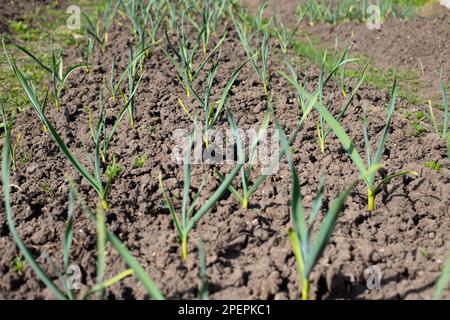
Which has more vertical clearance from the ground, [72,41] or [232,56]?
[72,41]

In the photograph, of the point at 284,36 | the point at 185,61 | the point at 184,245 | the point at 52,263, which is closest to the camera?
the point at 52,263

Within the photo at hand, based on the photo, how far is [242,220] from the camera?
2.31 m

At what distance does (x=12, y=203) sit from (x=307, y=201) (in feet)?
4.70

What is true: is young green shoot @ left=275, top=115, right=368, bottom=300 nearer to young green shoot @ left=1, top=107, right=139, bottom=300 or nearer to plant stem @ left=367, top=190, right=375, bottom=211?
young green shoot @ left=1, top=107, right=139, bottom=300

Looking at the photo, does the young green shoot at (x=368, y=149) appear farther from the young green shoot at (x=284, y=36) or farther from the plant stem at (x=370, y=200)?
the young green shoot at (x=284, y=36)

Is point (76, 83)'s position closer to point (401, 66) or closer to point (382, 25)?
point (401, 66)

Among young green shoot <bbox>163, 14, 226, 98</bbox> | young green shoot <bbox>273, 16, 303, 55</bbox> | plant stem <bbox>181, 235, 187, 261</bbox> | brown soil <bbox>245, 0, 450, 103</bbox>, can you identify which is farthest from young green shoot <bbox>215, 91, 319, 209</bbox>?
brown soil <bbox>245, 0, 450, 103</bbox>

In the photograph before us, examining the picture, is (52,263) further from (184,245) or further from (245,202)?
(245,202)

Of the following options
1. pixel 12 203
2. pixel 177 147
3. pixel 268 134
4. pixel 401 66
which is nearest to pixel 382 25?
pixel 401 66

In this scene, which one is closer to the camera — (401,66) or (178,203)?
(178,203)

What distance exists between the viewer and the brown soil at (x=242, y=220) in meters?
1.97

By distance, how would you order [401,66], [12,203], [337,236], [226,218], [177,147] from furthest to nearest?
[401,66] → [177,147] → [12,203] → [226,218] → [337,236]

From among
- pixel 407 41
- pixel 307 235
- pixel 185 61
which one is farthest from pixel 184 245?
pixel 407 41

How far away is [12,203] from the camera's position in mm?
2541
